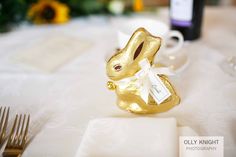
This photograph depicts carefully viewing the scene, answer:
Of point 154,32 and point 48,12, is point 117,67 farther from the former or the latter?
point 48,12

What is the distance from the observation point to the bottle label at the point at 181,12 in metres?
0.70

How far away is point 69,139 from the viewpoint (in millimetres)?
468

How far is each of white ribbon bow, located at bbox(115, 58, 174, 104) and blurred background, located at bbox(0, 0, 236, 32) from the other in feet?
1.56

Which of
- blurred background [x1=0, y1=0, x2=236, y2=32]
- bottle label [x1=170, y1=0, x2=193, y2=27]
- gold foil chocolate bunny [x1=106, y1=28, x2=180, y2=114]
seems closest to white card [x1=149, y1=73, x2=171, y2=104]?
gold foil chocolate bunny [x1=106, y1=28, x2=180, y2=114]

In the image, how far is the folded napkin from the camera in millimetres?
408

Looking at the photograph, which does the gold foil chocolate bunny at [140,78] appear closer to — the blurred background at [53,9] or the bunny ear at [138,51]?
the bunny ear at [138,51]

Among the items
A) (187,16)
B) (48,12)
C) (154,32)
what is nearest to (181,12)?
(187,16)

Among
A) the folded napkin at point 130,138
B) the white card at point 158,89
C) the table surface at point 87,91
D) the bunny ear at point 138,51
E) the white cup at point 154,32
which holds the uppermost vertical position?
the bunny ear at point 138,51

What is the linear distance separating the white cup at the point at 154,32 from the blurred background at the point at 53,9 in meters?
0.24

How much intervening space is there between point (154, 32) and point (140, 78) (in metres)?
0.19

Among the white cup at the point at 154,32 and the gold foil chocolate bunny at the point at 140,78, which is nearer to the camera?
the gold foil chocolate bunny at the point at 140,78

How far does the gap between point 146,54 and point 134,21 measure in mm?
243

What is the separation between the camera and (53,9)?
2.85 ft

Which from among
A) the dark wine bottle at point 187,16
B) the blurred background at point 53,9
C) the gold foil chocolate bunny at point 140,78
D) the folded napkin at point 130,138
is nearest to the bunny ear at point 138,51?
the gold foil chocolate bunny at point 140,78
